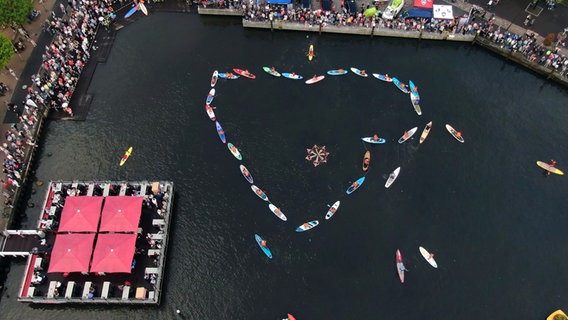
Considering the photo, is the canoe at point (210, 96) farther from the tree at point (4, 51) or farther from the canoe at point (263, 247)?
the tree at point (4, 51)

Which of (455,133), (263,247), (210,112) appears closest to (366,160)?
(455,133)

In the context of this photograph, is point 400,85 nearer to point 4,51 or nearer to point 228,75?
point 228,75

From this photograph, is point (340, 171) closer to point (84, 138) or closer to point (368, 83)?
point (368, 83)

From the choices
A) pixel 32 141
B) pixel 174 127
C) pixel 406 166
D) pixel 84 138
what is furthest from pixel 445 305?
pixel 32 141

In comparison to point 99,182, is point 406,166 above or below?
below

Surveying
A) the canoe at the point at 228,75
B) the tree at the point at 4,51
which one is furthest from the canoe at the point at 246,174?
the tree at the point at 4,51
